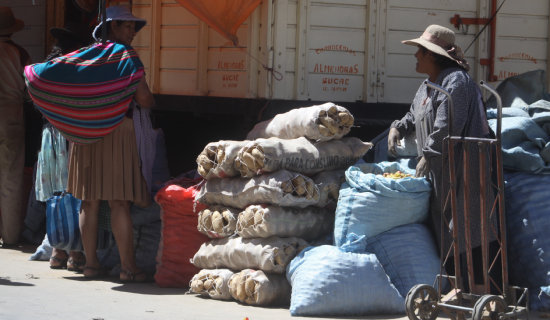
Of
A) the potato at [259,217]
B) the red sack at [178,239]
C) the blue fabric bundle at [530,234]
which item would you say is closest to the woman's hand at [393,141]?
the blue fabric bundle at [530,234]

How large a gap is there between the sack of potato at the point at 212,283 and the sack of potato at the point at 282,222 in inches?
12.1

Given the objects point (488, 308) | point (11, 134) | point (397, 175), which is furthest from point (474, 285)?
point (11, 134)

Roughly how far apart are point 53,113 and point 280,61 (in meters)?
1.91

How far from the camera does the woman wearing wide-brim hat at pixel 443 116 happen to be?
540 cm

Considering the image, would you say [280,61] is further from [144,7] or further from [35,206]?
[35,206]

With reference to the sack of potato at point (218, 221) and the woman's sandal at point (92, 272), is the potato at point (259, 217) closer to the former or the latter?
the sack of potato at point (218, 221)

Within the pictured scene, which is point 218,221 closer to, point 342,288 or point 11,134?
point 342,288

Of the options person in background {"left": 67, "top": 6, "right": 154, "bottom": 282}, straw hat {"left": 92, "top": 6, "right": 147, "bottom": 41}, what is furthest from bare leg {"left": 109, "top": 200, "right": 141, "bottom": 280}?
straw hat {"left": 92, "top": 6, "right": 147, "bottom": 41}

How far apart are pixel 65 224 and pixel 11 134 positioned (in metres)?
1.83

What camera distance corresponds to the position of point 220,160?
19.8ft

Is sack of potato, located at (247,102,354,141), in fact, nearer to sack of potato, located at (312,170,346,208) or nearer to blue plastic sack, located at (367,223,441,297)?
sack of potato, located at (312,170,346,208)

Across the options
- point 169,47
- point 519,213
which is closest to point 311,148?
point 519,213

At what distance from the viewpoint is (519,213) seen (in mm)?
5637

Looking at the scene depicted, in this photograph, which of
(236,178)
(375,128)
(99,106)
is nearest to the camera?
(236,178)
